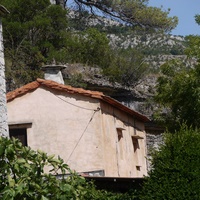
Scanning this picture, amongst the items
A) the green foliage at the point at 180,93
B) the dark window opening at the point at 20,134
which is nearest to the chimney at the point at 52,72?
the dark window opening at the point at 20,134

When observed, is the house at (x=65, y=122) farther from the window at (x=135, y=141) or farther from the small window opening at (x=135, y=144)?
the small window opening at (x=135, y=144)

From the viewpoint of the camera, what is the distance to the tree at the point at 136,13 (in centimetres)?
3669

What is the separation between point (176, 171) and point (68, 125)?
27.1 ft

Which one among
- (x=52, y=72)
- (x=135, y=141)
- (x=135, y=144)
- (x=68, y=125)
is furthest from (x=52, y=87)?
(x=135, y=144)

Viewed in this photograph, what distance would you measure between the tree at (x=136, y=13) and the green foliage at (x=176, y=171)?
22.0 meters

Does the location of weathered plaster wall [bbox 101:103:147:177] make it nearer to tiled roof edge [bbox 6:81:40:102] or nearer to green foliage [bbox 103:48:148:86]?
tiled roof edge [bbox 6:81:40:102]

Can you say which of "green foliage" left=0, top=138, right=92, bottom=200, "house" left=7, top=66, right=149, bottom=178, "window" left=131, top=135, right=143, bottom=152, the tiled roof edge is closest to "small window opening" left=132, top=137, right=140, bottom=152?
"window" left=131, top=135, right=143, bottom=152

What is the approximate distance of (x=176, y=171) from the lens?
14.6 meters

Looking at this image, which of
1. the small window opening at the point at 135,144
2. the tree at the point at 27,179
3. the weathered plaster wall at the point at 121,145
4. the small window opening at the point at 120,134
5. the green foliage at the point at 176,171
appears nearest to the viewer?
the tree at the point at 27,179

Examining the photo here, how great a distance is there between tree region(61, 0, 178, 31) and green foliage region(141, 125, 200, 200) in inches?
868

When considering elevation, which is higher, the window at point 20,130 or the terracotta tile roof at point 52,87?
the terracotta tile roof at point 52,87

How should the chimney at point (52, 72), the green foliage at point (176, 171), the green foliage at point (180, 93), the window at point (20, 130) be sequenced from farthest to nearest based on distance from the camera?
the green foliage at point (180, 93) < the chimney at point (52, 72) < the window at point (20, 130) < the green foliage at point (176, 171)

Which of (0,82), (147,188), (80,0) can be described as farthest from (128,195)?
(80,0)

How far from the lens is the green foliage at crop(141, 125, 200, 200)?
47.0 feet
